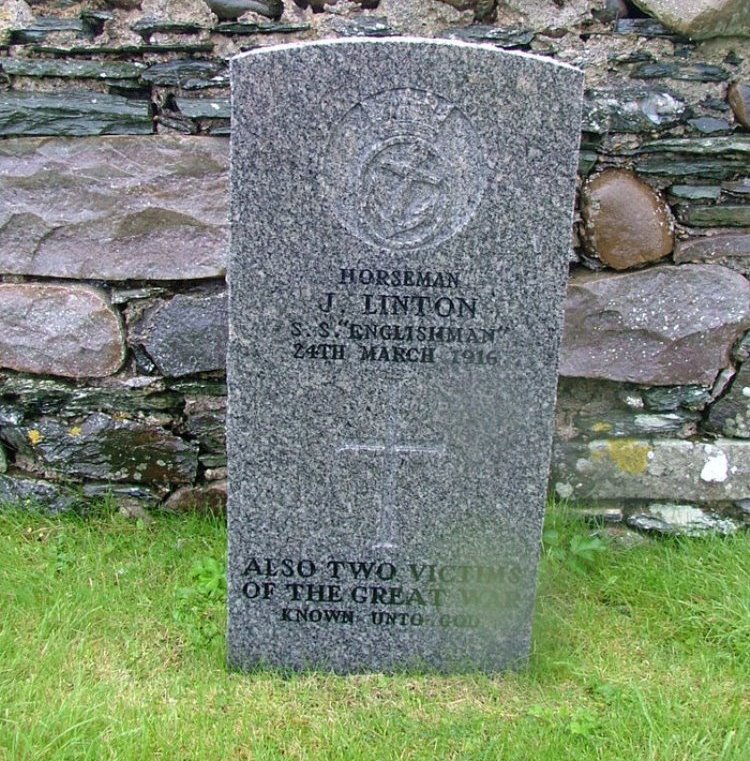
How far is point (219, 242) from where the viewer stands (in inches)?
115

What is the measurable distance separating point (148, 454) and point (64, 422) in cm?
31

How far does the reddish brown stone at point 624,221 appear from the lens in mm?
2846

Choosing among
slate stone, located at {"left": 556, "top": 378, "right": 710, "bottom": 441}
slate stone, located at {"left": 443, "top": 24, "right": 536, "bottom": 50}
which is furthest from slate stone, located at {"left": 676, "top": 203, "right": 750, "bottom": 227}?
slate stone, located at {"left": 443, "top": 24, "right": 536, "bottom": 50}

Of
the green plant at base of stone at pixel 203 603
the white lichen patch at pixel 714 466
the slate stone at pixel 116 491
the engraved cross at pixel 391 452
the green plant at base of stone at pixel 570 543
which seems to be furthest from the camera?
the slate stone at pixel 116 491

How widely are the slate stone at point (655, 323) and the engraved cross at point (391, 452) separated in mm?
826

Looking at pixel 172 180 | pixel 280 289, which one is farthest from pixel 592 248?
pixel 172 180

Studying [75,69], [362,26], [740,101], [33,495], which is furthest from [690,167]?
[33,495]

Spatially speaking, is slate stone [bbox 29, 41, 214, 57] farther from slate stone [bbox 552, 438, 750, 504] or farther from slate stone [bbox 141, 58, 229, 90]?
slate stone [bbox 552, 438, 750, 504]

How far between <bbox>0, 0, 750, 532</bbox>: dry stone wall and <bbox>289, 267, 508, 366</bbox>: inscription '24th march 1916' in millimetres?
766

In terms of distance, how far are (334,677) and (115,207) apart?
164 centimetres

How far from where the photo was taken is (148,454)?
3139mm

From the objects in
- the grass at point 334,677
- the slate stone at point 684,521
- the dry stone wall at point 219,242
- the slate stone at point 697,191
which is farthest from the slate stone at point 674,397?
the slate stone at point 697,191

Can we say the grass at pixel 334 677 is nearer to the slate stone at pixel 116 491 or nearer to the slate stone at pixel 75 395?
the slate stone at pixel 116 491

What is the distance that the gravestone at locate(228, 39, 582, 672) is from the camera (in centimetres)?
214
